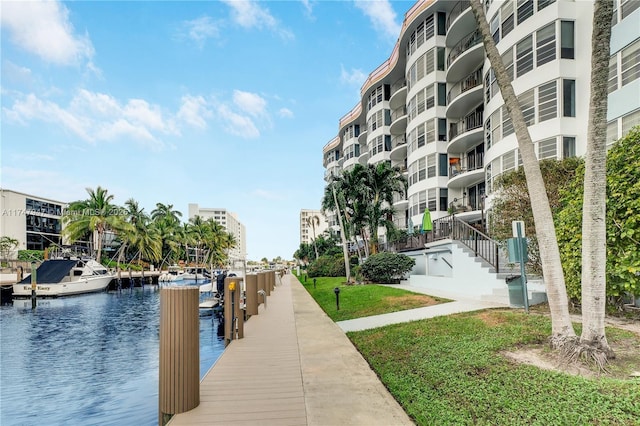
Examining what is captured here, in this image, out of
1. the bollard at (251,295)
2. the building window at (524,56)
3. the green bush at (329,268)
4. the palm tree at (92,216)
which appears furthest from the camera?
the palm tree at (92,216)

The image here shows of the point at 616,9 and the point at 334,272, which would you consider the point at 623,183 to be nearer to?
the point at 616,9

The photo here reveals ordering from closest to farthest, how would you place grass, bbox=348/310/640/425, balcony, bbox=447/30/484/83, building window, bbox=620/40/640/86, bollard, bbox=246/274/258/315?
grass, bbox=348/310/640/425 < bollard, bbox=246/274/258/315 < building window, bbox=620/40/640/86 < balcony, bbox=447/30/484/83

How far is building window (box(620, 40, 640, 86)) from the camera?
51.2 ft

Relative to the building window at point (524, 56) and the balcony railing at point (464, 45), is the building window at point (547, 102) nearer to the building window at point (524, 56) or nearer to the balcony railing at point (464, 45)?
the building window at point (524, 56)

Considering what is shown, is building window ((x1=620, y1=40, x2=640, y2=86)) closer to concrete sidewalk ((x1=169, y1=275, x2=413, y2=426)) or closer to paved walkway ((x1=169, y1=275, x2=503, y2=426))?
paved walkway ((x1=169, y1=275, x2=503, y2=426))

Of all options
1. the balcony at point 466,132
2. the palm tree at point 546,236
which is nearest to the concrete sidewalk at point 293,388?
the palm tree at point 546,236

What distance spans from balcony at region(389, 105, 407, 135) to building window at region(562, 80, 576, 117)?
2079 centimetres

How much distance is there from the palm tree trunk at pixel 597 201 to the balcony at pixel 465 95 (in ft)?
75.5

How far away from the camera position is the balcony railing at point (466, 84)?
1112 inches

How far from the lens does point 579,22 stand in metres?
19.0

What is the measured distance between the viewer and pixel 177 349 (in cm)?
473

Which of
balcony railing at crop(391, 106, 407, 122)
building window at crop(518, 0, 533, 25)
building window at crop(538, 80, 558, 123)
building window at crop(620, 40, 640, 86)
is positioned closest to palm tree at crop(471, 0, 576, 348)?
building window at crop(620, 40, 640, 86)

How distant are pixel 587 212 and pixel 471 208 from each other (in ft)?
80.2

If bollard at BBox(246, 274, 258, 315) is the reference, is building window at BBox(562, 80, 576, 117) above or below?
above
